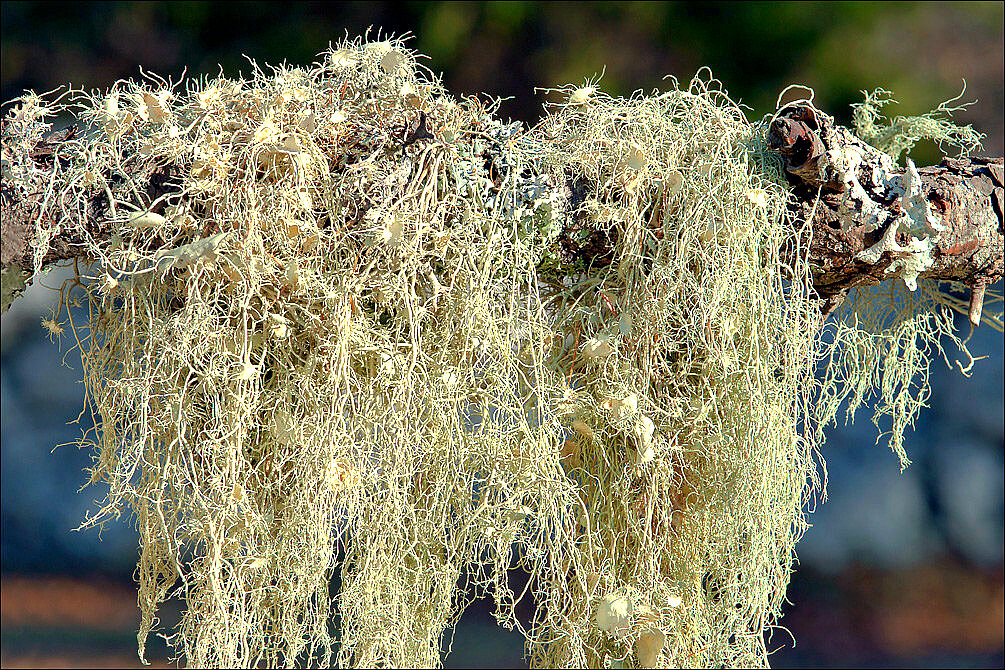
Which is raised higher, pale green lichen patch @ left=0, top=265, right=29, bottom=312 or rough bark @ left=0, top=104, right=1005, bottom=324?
rough bark @ left=0, top=104, right=1005, bottom=324

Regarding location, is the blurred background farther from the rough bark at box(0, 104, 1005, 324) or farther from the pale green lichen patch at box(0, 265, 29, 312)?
the pale green lichen patch at box(0, 265, 29, 312)

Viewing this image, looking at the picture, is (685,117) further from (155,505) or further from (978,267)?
(155,505)

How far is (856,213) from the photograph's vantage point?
22.1 inches

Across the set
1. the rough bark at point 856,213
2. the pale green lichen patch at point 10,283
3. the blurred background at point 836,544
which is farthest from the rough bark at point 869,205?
the blurred background at point 836,544

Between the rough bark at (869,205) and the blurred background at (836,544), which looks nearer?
the rough bark at (869,205)

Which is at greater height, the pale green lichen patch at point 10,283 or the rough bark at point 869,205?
the rough bark at point 869,205

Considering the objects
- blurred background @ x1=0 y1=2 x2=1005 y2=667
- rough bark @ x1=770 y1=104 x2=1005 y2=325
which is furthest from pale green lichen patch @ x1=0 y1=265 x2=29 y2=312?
blurred background @ x1=0 y1=2 x2=1005 y2=667

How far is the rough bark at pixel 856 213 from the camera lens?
50 cm

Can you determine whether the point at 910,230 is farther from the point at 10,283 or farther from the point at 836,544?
the point at 836,544

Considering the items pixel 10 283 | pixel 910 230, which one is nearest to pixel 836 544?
pixel 910 230

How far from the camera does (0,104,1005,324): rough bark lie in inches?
19.7

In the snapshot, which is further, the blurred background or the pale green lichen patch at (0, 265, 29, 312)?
the blurred background

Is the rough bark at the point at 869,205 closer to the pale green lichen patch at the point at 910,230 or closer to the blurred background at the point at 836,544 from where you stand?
the pale green lichen patch at the point at 910,230

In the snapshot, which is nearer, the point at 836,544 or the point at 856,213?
the point at 856,213
